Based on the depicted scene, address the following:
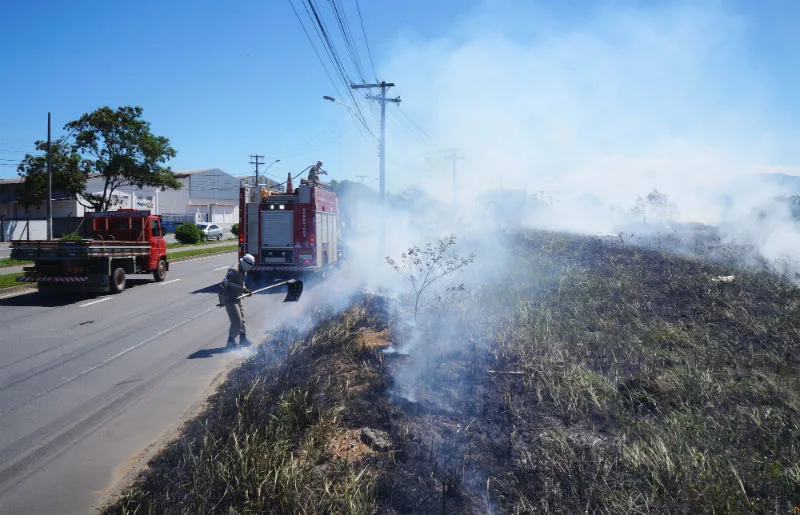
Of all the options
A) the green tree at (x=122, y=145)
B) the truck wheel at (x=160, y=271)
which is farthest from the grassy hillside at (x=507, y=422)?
the green tree at (x=122, y=145)

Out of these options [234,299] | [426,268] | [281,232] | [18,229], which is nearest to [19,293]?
[281,232]

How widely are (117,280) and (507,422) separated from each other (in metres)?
13.0

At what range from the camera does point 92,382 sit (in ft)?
22.5

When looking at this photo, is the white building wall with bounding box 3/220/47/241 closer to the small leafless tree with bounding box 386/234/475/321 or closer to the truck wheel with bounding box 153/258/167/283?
the truck wheel with bounding box 153/258/167/283

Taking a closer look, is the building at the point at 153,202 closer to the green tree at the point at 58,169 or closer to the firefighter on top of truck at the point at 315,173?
the green tree at the point at 58,169

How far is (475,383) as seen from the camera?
5.80 m

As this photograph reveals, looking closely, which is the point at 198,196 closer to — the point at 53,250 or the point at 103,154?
the point at 103,154

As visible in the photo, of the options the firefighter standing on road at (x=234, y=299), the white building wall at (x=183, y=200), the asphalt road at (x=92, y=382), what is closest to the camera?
the asphalt road at (x=92, y=382)

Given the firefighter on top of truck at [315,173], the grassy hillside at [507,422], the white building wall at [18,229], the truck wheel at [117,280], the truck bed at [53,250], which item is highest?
the firefighter on top of truck at [315,173]

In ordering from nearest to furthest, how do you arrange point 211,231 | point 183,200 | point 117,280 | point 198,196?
point 117,280 → point 211,231 → point 183,200 → point 198,196

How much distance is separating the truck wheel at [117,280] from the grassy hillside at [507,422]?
830 centimetres

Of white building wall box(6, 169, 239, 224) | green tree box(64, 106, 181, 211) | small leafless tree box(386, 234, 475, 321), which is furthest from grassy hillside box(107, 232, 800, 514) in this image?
white building wall box(6, 169, 239, 224)

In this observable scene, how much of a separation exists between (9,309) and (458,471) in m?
12.4

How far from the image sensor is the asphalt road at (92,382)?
4398 millimetres
